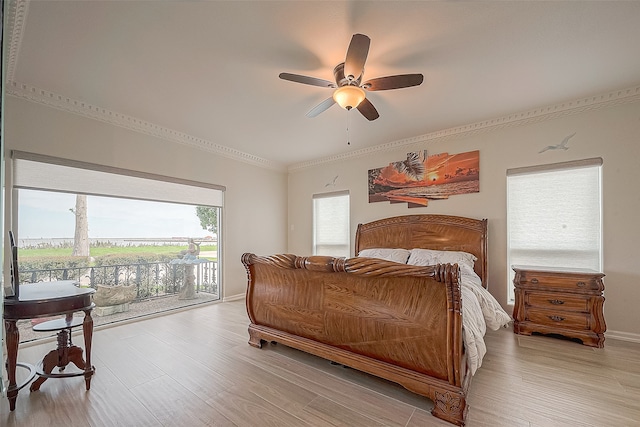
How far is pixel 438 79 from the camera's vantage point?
9.25 ft

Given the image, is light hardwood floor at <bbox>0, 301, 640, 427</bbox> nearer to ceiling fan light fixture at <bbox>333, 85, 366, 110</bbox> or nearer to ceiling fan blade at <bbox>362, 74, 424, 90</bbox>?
ceiling fan light fixture at <bbox>333, 85, 366, 110</bbox>

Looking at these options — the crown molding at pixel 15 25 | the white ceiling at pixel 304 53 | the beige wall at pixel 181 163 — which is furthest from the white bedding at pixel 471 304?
the crown molding at pixel 15 25

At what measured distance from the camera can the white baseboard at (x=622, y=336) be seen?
118 inches

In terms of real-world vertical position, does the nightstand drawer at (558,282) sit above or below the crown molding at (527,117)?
below

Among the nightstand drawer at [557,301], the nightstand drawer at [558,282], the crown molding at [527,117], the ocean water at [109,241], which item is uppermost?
the crown molding at [527,117]

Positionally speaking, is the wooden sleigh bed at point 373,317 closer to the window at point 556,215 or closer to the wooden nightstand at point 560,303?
the wooden nightstand at point 560,303

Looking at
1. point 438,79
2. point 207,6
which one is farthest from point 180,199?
point 438,79

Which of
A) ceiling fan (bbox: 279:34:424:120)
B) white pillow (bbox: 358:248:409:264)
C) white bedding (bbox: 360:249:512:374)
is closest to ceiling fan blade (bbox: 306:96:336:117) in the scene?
ceiling fan (bbox: 279:34:424:120)

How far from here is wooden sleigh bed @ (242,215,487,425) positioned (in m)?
1.84

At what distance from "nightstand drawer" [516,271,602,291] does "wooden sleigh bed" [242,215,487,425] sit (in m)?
1.91

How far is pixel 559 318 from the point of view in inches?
121

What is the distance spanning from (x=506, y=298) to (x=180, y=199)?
16.1ft

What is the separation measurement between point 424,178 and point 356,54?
2768 mm

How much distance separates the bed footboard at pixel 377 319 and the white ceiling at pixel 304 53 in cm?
181
